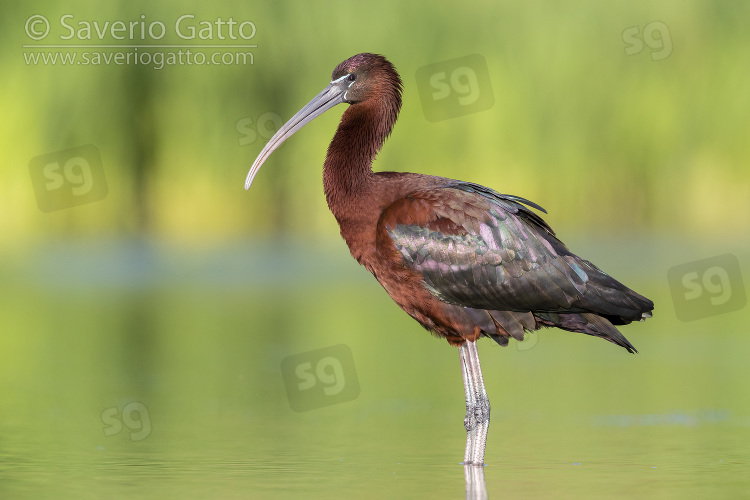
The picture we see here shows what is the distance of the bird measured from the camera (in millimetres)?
7422

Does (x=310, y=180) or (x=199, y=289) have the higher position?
(x=310, y=180)

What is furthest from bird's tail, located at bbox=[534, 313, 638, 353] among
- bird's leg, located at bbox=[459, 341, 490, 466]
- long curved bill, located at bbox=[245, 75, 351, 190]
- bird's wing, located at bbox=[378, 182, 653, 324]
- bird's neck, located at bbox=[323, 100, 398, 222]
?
long curved bill, located at bbox=[245, 75, 351, 190]

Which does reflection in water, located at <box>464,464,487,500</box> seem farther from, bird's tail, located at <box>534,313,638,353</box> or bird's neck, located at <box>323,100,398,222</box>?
bird's neck, located at <box>323,100,398,222</box>

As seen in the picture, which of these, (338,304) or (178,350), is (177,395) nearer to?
(178,350)

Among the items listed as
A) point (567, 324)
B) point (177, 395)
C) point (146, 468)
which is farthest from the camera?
point (177, 395)

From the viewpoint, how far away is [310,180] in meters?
17.5

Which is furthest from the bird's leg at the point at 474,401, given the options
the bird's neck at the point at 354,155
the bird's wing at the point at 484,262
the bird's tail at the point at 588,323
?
the bird's neck at the point at 354,155

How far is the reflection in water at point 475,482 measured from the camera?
5840 mm

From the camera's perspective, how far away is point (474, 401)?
7477 millimetres

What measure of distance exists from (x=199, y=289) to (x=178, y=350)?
14.7 ft

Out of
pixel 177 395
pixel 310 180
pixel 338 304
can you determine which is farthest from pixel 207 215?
pixel 177 395

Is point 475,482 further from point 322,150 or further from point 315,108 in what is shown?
point 322,150

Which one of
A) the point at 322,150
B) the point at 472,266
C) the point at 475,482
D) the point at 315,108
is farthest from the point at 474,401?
the point at 322,150

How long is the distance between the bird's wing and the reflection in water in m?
1.13
